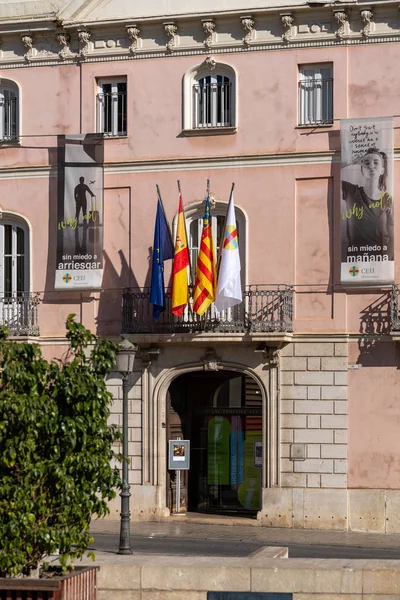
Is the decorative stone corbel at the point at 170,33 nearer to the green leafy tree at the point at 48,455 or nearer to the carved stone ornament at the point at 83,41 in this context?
the carved stone ornament at the point at 83,41

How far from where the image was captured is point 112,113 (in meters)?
34.3

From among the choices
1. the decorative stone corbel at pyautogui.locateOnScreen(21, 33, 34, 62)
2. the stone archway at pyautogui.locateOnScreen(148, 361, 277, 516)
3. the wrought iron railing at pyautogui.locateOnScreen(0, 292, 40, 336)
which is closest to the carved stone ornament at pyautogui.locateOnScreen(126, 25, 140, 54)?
the decorative stone corbel at pyautogui.locateOnScreen(21, 33, 34, 62)

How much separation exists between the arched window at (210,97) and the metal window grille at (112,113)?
69.5 inches

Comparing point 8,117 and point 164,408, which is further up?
point 8,117

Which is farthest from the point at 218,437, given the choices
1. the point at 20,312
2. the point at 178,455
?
the point at 20,312

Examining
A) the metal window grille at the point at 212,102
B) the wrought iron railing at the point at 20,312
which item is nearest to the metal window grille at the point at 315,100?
the metal window grille at the point at 212,102

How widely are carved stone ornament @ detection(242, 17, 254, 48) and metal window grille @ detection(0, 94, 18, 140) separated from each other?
20.8 ft

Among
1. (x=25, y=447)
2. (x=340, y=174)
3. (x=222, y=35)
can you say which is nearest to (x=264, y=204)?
Result: (x=340, y=174)

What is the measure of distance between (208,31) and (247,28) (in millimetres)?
980

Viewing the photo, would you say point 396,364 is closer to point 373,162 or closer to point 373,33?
point 373,162

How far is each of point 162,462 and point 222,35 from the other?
1061cm

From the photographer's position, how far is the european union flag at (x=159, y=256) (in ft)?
106

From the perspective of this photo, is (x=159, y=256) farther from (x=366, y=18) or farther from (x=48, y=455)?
(x=48, y=455)

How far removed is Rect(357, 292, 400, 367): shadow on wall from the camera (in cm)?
3173
